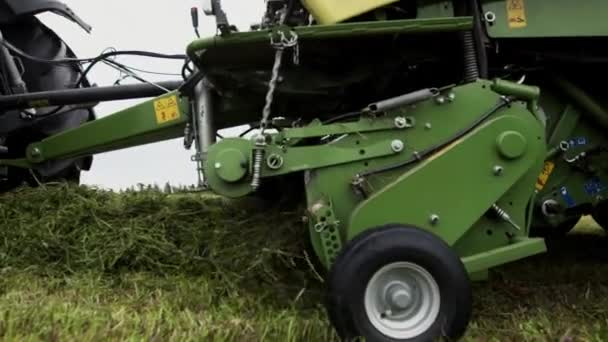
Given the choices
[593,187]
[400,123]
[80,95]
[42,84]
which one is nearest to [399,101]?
[400,123]

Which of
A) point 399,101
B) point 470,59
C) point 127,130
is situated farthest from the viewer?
point 127,130

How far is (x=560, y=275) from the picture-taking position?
3994 mm

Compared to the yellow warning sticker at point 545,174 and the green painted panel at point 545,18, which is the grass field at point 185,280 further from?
the green painted panel at point 545,18

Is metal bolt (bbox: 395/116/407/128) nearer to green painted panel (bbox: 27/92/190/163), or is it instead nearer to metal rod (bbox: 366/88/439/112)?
metal rod (bbox: 366/88/439/112)

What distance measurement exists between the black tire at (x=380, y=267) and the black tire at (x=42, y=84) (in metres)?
2.58

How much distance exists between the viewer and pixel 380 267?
2.62 meters

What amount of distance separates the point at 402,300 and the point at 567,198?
55.6 inches

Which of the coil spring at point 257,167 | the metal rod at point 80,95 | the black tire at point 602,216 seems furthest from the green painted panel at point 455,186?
the black tire at point 602,216

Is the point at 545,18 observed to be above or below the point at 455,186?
above

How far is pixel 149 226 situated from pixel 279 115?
0.83 metres

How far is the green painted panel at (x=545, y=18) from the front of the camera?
127 inches

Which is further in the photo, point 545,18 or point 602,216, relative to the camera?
point 602,216

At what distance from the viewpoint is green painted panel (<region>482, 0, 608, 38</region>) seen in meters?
3.22

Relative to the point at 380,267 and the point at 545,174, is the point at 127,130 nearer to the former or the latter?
the point at 380,267
